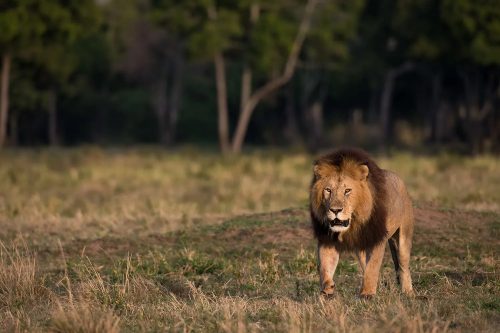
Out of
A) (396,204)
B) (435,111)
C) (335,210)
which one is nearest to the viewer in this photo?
(335,210)

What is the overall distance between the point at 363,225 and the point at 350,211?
10.5 inches

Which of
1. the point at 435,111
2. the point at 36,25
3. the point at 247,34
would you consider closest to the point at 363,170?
the point at 36,25

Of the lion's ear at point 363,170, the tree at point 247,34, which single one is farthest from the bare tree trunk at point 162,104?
the lion's ear at point 363,170

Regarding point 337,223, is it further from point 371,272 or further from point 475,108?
point 475,108

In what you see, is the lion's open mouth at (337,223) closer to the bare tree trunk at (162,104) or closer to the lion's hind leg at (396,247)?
the lion's hind leg at (396,247)

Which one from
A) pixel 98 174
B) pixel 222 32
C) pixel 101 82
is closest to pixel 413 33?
pixel 222 32

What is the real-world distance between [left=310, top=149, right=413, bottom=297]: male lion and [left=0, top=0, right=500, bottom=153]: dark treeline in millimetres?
21943

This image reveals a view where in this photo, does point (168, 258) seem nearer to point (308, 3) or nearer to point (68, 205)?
point (68, 205)

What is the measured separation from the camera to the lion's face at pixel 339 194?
712 centimetres

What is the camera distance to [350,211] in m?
7.21

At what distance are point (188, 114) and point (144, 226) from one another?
1756 inches

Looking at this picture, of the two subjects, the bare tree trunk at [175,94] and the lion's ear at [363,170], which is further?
the bare tree trunk at [175,94]

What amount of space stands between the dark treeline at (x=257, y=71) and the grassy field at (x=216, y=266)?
12.6 metres

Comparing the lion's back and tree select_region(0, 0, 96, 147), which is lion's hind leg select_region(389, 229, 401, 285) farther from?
tree select_region(0, 0, 96, 147)
